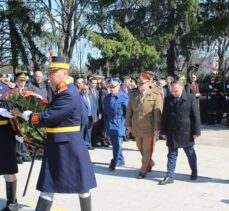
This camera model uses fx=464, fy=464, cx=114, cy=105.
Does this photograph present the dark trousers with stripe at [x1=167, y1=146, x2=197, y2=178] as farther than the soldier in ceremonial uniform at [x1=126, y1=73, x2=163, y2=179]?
No

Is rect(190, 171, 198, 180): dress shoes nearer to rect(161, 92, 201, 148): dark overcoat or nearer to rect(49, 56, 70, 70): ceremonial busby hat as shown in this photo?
rect(161, 92, 201, 148): dark overcoat

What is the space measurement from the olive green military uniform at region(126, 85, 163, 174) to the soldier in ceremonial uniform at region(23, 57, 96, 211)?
123 inches

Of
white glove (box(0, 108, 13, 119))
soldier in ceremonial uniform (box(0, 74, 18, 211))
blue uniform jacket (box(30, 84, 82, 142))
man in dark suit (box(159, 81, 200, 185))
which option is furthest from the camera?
man in dark suit (box(159, 81, 200, 185))

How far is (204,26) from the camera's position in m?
17.8

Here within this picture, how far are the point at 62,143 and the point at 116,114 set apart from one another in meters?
3.98

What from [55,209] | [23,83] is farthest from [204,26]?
[55,209]

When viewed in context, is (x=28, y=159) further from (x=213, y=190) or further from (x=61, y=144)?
(x=61, y=144)

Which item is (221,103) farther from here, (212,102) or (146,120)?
(146,120)

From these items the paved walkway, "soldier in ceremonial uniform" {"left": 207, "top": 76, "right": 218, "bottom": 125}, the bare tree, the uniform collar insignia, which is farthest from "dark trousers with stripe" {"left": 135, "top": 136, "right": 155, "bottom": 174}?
the bare tree

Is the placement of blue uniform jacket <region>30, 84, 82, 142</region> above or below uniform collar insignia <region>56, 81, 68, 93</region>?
below

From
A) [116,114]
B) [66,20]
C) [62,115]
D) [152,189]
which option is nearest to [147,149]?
[152,189]

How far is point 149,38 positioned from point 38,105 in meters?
14.0

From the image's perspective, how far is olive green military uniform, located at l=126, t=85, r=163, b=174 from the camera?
7.57 metres

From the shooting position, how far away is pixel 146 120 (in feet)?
25.0
